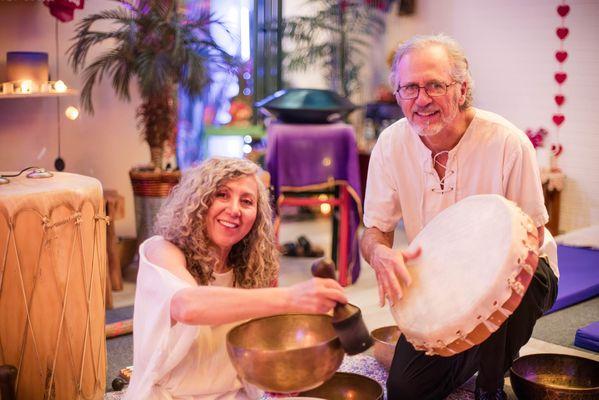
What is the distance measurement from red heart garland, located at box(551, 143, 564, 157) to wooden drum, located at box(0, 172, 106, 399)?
14.0ft

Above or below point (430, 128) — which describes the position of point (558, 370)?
below

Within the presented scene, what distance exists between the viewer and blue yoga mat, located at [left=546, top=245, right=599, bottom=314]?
14.1ft

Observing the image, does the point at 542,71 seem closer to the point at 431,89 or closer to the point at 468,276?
the point at 431,89

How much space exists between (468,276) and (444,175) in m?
0.74

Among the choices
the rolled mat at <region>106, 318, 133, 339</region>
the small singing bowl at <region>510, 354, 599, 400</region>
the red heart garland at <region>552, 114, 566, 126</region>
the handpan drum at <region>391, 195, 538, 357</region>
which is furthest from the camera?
the red heart garland at <region>552, 114, 566, 126</region>

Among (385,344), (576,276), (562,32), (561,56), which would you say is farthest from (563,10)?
(385,344)

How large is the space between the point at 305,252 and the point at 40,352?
315cm

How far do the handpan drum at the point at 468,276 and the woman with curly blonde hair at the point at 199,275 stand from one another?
1.53ft

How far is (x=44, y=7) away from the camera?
15.9 ft

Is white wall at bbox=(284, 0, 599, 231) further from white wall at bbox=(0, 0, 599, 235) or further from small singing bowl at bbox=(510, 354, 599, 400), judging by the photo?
small singing bowl at bbox=(510, 354, 599, 400)

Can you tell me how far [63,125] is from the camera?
5.05 m

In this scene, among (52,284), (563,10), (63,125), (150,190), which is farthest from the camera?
(563,10)

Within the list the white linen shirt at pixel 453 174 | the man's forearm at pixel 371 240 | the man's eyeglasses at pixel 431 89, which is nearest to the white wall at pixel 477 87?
the white linen shirt at pixel 453 174

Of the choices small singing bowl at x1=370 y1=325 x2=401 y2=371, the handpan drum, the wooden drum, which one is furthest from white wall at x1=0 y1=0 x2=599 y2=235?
the handpan drum
